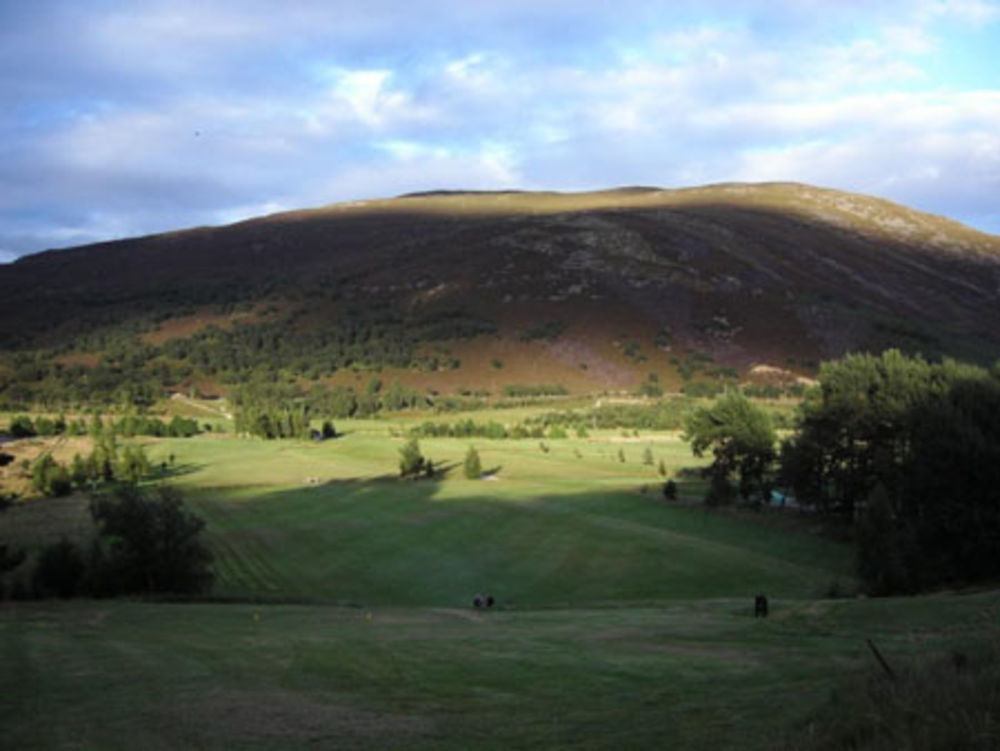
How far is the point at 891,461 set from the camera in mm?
53500

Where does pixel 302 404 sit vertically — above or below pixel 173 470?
above

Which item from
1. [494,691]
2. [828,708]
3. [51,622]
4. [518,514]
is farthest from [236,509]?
[828,708]

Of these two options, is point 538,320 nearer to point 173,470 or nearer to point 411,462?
point 411,462

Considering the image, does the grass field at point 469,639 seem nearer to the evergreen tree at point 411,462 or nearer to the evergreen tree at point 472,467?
the evergreen tree at point 472,467

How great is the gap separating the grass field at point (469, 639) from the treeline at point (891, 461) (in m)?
4.02

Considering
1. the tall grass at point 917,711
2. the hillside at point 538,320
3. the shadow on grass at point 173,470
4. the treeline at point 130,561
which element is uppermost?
the hillside at point 538,320

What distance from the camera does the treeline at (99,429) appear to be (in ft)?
332

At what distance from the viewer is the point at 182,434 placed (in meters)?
112

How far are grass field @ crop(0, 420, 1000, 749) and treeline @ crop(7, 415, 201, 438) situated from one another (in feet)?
141

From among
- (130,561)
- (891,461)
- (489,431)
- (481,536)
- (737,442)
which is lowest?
(481,536)

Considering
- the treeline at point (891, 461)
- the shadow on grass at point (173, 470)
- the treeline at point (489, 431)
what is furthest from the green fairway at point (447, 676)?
the treeline at point (489, 431)

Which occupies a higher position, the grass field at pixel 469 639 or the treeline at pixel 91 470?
the treeline at pixel 91 470

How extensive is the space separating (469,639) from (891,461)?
1534 inches

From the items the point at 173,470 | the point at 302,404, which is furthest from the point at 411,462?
the point at 302,404
